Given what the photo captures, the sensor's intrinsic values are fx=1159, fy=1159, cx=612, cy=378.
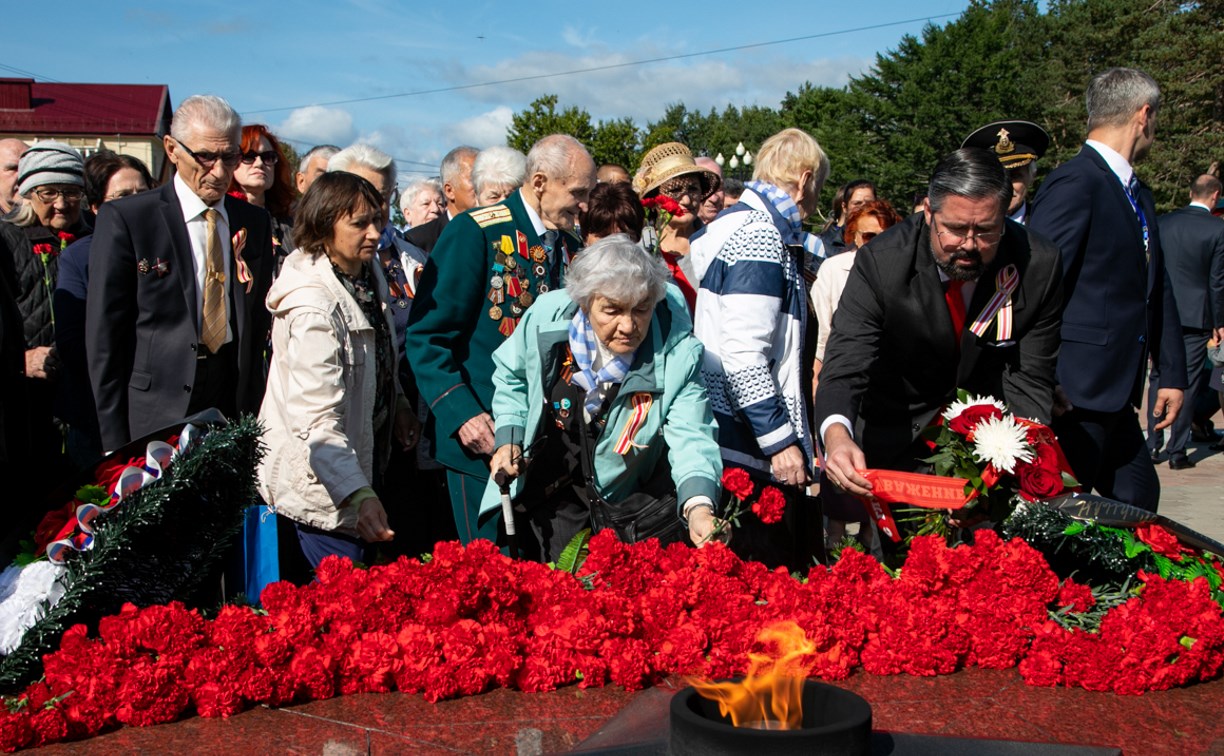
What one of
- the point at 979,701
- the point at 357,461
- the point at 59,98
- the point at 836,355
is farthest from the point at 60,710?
the point at 59,98

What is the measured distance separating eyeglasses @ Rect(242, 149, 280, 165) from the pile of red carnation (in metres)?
2.87

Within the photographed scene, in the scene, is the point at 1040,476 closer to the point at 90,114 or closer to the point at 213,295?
the point at 213,295

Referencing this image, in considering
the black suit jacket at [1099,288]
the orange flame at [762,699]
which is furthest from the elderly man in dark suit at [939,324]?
the orange flame at [762,699]

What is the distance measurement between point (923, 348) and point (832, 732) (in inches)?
92.1

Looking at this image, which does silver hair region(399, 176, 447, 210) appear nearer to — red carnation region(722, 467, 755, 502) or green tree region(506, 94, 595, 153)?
red carnation region(722, 467, 755, 502)

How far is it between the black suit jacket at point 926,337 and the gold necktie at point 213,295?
231cm

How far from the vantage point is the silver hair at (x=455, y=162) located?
664cm

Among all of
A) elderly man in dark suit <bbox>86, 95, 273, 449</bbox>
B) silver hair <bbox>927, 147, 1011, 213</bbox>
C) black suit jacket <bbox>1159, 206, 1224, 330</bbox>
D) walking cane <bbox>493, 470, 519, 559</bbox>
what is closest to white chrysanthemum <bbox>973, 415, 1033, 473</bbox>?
silver hair <bbox>927, 147, 1011, 213</bbox>

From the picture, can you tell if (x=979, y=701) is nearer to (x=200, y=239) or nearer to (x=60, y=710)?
(x=60, y=710)

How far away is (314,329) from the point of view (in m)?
3.84

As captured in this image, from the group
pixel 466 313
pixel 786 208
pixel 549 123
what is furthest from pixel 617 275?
pixel 549 123

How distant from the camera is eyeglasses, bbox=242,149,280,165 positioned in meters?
5.45

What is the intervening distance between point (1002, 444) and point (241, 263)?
301cm

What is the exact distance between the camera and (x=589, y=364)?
392cm
